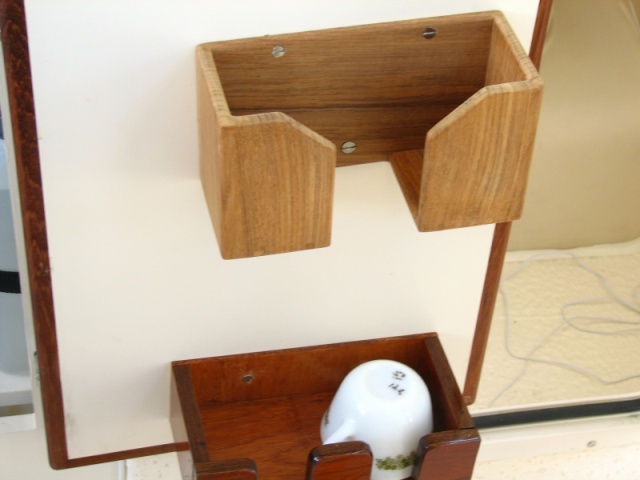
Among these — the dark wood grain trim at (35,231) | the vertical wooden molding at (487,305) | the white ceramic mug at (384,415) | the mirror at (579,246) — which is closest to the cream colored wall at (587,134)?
the mirror at (579,246)

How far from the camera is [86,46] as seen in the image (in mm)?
513

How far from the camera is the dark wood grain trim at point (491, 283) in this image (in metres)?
0.58

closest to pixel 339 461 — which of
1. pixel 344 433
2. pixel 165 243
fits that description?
pixel 344 433

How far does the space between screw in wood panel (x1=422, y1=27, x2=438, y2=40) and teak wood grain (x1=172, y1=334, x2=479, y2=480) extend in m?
0.24

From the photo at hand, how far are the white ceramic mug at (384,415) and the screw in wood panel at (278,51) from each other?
0.23 m

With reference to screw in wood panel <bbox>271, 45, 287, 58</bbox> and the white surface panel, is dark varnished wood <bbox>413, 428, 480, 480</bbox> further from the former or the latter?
screw in wood panel <bbox>271, 45, 287, 58</bbox>

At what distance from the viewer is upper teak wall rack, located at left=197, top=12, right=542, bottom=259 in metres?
0.51

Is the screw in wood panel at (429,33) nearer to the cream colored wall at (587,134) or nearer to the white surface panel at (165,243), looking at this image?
the white surface panel at (165,243)

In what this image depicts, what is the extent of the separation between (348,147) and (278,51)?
0.28ft

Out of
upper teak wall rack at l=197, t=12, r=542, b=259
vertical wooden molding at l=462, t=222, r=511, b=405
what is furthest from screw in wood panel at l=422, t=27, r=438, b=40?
vertical wooden molding at l=462, t=222, r=511, b=405

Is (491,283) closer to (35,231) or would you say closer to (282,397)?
(282,397)

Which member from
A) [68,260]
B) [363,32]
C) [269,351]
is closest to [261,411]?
[269,351]

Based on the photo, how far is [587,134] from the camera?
868 mm

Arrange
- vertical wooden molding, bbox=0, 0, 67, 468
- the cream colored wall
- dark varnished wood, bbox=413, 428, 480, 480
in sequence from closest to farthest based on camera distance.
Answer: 1. vertical wooden molding, bbox=0, 0, 67, 468
2. dark varnished wood, bbox=413, 428, 480, 480
3. the cream colored wall
